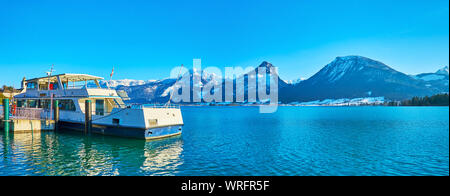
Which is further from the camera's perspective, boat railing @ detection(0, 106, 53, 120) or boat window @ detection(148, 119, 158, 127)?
boat railing @ detection(0, 106, 53, 120)

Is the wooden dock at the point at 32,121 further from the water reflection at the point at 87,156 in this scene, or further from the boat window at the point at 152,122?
the boat window at the point at 152,122

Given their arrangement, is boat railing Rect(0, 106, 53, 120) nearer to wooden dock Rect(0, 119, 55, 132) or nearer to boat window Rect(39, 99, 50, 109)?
boat window Rect(39, 99, 50, 109)

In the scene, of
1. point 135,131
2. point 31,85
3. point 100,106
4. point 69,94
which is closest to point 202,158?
point 135,131

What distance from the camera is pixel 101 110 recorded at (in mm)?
29078

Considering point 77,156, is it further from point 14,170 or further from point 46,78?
point 46,78

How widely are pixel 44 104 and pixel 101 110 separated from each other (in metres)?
11.1

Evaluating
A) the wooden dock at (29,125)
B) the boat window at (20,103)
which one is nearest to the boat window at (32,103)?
the boat window at (20,103)

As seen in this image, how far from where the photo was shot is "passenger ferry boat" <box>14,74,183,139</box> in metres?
24.6

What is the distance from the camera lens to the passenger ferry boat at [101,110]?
2464 centimetres

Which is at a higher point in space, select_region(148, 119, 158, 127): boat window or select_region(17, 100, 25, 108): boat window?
select_region(17, 100, 25, 108): boat window

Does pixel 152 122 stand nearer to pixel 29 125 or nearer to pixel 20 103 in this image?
pixel 29 125

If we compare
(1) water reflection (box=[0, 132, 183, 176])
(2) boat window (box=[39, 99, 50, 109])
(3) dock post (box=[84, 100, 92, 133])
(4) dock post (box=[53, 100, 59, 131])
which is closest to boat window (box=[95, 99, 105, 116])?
(3) dock post (box=[84, 100, 92, 133])
